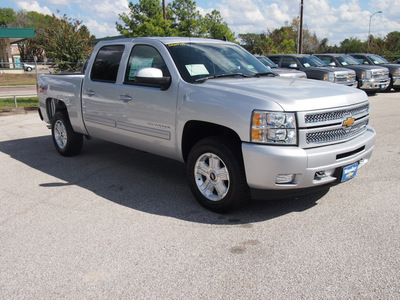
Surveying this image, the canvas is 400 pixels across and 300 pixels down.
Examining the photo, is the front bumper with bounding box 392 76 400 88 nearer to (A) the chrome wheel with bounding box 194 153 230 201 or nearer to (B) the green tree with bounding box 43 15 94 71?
(B) the green tree with bounding box 43 15 94 71

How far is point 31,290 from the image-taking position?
3020mm

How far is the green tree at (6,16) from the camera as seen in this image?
3423 inches

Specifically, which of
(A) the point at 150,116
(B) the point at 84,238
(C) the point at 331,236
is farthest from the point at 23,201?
(C) the point at 331,236

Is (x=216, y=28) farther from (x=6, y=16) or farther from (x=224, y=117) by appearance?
(x=6, y=16)

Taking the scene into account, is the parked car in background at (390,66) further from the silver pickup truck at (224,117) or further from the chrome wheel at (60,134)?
the chrome wheel at (60,134)

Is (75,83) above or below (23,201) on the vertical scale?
above

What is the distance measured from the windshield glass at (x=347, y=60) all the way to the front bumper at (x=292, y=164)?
15.2m

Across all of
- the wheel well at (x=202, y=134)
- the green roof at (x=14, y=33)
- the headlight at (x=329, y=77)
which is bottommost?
the wheel well at (x=202, y=134)

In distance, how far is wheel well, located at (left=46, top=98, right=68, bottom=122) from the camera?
700 cm

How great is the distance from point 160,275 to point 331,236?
1.68 m

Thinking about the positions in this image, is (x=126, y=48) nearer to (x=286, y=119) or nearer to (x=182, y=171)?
(x=182, y=171)

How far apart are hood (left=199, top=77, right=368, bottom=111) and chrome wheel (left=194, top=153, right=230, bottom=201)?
2.35 feet

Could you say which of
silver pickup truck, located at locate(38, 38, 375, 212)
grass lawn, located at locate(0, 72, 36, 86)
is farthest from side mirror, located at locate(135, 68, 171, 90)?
grass lawn, located at locate(0, 72, 36, 86)

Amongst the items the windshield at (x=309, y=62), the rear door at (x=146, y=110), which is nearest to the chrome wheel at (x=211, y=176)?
the rear door at (x=146, y=110)
